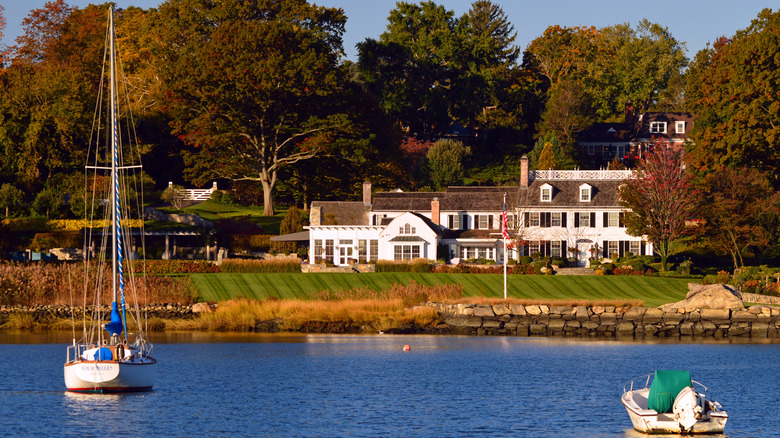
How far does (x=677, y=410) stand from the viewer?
97.5 ft

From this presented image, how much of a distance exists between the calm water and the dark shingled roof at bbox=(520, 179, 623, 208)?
1213 inches

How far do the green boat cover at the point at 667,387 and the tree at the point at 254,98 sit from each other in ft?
209

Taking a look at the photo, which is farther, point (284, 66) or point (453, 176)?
point (453, 176)

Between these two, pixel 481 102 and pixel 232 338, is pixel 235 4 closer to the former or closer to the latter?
pixel 481 102

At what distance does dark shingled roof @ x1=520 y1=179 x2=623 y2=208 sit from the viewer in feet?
275

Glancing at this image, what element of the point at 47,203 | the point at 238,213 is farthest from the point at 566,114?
the point at 47,203

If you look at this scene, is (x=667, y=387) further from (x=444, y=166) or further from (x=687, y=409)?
(x=444, y=166)

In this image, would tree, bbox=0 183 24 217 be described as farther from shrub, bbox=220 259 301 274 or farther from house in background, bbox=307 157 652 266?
shrub, bbox=220 259 301 274

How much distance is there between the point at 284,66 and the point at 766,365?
5590 cm

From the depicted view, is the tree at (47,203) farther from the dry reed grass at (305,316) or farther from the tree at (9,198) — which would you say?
the dry reed grass at (305,316)

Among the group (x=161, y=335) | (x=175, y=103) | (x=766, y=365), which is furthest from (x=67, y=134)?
(x=766, y=365)

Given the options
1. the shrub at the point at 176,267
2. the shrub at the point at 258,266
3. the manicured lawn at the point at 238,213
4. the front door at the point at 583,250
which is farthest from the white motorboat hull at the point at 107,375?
the manicured lawn at the point at 238,213

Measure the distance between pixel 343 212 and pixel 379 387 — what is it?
47.1 metres

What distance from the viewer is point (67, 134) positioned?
95312mm
